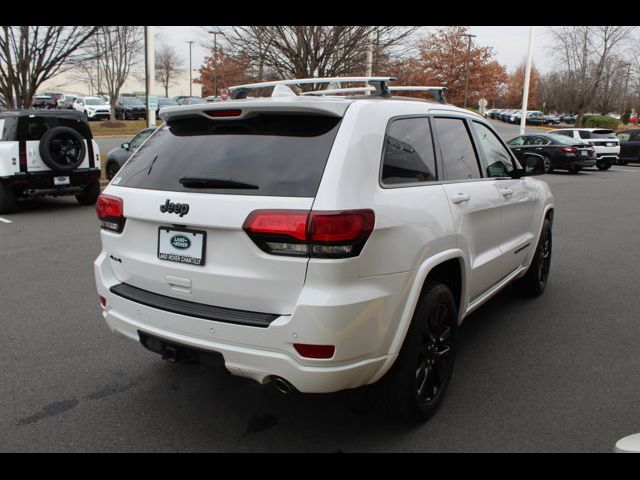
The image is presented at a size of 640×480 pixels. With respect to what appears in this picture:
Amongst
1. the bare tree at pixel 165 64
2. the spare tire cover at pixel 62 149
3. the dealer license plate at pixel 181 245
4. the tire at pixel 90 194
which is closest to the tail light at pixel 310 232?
the dealer license plate at pixel 181 245

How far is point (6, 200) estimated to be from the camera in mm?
10164

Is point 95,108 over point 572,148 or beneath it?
over

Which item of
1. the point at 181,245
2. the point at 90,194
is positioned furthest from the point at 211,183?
the point at 90,194

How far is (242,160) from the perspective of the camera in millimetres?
2877

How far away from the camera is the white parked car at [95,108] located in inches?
1500

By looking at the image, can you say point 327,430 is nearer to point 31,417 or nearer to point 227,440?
point 227,440

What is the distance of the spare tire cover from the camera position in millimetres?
10180

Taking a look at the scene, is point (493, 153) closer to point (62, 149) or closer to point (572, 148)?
point (62, 149)

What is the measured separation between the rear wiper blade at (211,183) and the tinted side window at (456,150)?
1.39m

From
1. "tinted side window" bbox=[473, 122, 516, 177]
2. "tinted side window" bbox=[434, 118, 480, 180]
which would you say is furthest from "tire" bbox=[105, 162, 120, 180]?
"tinted side window" bbox=[434, 118, 480, 180]

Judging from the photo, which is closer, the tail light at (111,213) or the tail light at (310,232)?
the tail light at (310,232)

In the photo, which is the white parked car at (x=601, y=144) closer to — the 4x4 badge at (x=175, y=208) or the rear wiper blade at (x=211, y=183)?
the rear wiper blade at (x=211, y=183)

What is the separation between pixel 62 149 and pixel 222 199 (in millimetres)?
9157
